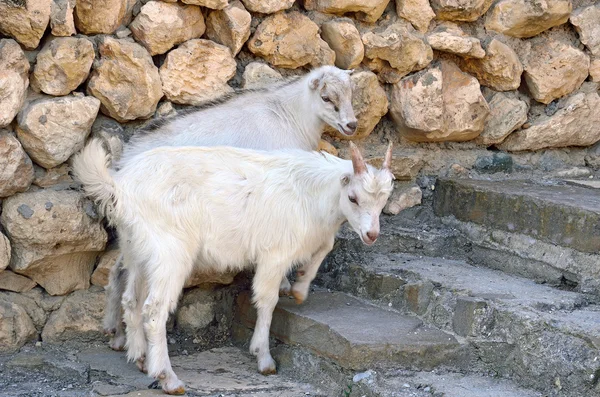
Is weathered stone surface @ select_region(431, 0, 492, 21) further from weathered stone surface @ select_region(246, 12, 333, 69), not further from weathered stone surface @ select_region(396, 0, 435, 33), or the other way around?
weathered stone surface @ select_region(246, 12, 333, 69)

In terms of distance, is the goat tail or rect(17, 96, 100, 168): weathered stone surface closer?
the goat tail

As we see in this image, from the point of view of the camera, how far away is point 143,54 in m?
4.62

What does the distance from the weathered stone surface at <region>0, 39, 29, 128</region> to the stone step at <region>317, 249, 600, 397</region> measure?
198cm

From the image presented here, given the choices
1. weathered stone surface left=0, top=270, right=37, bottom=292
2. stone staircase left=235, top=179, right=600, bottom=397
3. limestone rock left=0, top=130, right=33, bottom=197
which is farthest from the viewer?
weathered stone surface left=0, top=270, right=37, bottom=292

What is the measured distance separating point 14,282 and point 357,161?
1872 millimetres

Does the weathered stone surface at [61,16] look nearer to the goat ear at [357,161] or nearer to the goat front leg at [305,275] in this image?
the goat ear at [357,161]

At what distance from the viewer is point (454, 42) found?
17.7 ft

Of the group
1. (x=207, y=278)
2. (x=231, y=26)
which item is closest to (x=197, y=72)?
(x=231, y=26)

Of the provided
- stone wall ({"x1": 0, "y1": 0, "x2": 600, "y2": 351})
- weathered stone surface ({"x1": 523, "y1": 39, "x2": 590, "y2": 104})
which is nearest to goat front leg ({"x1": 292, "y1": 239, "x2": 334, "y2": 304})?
stone wall ({"x1": 0, "y1": 0, "x2": 600, "y2": 351})

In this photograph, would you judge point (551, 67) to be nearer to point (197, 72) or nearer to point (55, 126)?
point (197, 72)

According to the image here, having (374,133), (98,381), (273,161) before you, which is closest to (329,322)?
(273,161)

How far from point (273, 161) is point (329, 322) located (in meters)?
0.86

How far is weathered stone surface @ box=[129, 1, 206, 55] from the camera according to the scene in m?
4.61

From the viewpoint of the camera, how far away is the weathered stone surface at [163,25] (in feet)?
15.1
